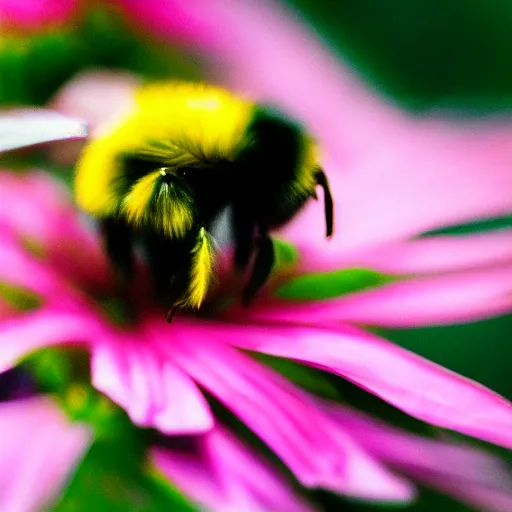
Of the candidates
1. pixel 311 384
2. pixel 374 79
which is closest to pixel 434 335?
pixel 311 384

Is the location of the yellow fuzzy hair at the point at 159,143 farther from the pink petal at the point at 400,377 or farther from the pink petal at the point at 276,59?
the pink petal at the point at 276,59

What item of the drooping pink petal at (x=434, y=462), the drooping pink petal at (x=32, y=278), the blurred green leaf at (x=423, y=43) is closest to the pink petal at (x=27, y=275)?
the drooping pink petal at (x=32, y=278)

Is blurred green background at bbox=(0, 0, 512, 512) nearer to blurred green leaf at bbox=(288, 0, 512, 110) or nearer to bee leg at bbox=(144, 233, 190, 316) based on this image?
blurred green leaf at bbox=(288, 0, 512, 110)

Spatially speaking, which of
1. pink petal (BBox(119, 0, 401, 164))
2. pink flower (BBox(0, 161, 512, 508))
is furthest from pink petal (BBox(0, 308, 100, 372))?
pink petal (BBox(119, 0, 401, 164))

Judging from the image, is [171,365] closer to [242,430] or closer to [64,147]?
[242,430]

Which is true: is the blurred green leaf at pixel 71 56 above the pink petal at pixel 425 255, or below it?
above

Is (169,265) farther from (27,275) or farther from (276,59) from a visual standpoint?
(276,59)

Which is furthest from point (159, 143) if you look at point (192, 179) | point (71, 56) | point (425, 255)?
point (71, 56)

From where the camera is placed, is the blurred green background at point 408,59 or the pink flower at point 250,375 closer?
the pink flower at point 250,375

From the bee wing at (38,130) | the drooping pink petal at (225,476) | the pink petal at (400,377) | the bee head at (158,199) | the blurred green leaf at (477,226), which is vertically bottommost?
the blurred green leaf at (477,226)
